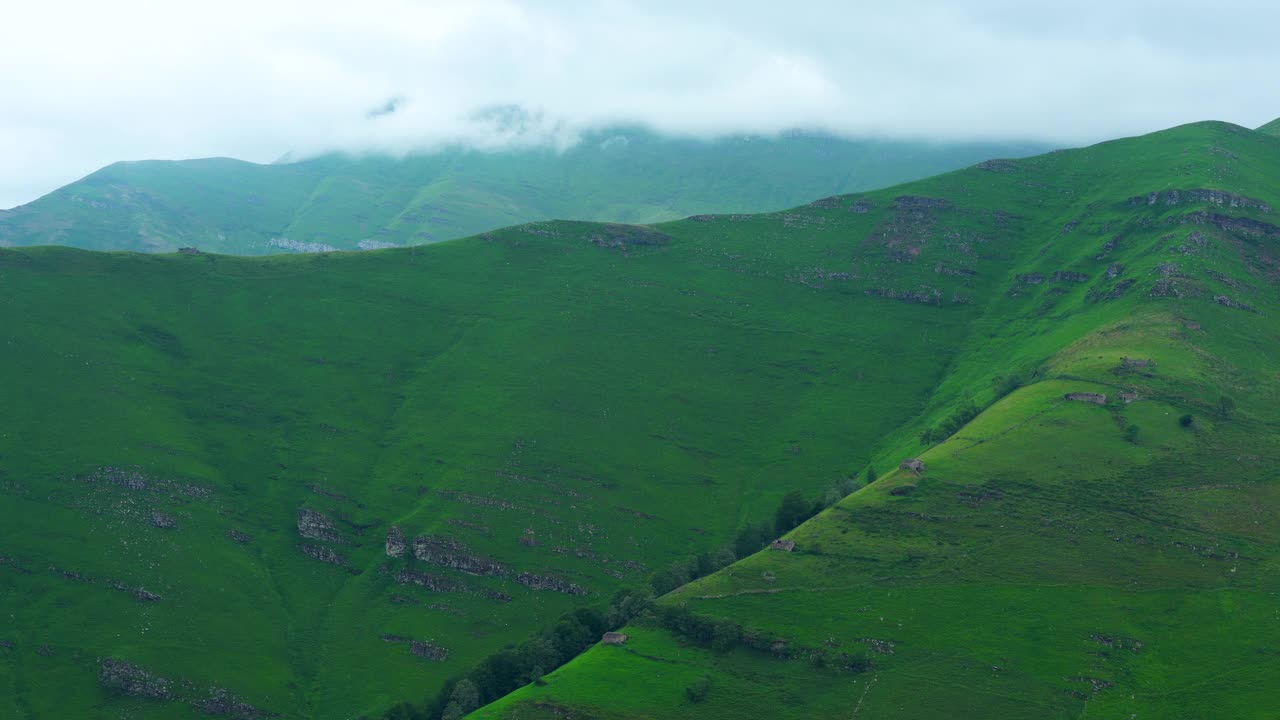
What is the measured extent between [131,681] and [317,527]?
159ft

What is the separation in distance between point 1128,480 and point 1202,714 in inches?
2181

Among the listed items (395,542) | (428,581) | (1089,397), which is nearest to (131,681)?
(428,581)

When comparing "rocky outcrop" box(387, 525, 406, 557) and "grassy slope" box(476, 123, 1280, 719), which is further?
"rocky outcrop" box(387, 525, 406, 557)

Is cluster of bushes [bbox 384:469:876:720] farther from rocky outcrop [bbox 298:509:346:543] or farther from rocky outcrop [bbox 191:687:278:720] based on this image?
rocky outcrop [bbox 298:509:346:543]

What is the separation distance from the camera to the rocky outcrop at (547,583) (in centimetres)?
17638

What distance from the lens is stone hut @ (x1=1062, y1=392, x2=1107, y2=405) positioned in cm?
19125

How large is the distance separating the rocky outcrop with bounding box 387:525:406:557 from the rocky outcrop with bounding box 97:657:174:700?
46.1m

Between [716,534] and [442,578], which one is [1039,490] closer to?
[716,534]

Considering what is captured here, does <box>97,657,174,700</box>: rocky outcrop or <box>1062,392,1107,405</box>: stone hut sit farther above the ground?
<box>1062,392,1107,405</box>: stone hut

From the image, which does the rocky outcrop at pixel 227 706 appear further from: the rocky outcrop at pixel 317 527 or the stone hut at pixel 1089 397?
the stone hut at pixel 1089 397

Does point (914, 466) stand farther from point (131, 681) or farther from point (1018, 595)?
point (131, 681)

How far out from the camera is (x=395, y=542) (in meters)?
186

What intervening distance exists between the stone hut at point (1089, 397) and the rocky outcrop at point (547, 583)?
105 meters

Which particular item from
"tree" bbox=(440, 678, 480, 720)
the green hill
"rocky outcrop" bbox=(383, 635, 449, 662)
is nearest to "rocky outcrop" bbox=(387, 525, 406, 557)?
the green hill
